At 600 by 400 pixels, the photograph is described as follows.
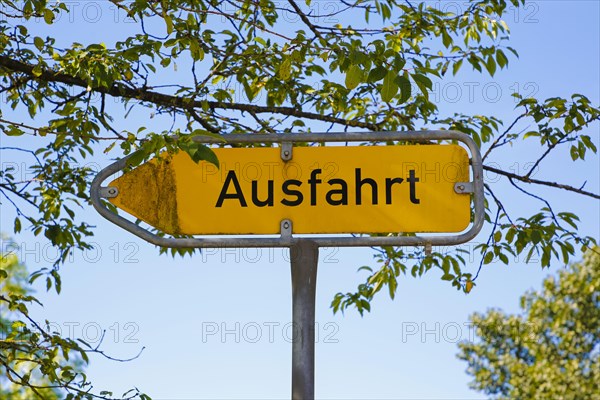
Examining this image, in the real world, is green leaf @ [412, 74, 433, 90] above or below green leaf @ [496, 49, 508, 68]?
below

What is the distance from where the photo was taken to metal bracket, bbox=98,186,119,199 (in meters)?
2.77

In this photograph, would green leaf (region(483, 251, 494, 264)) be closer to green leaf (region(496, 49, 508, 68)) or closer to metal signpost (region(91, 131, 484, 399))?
green leaf (region(496, 49, 508, 68))

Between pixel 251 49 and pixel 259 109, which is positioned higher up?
pixel 251 49

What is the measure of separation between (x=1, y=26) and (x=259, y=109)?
5.27 feet

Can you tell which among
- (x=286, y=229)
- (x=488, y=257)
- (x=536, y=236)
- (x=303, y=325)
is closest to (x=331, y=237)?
(x=286, y=229)

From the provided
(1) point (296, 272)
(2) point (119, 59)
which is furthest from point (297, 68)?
(1) point (296, 272)

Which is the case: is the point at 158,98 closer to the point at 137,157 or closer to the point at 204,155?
the point at 137,157

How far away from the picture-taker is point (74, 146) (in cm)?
621

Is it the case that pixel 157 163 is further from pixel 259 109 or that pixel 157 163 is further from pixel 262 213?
pixel 259 109

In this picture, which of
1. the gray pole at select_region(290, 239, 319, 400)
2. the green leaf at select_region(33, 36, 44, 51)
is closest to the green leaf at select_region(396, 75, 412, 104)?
the gray pole at select_region(290, 239, 319, 400)

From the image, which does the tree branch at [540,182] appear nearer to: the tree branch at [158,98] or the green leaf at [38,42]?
the tree branch at [158,98]

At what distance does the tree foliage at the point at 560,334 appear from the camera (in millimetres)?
15094

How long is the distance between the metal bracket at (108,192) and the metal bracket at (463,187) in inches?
42.3

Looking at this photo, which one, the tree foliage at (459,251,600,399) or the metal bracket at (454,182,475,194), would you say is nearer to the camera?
the metal bracket at (454,182,475,194)
